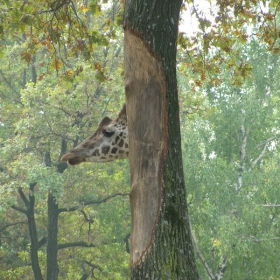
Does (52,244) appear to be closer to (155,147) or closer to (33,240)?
(33,240)

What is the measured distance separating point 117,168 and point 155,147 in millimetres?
18065

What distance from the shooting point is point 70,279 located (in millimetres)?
25844

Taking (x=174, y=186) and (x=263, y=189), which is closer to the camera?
(x=174, y=186)

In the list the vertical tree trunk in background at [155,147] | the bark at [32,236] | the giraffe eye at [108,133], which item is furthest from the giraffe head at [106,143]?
the bark at [32,236]

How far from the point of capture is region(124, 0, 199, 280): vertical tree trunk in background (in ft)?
15.7

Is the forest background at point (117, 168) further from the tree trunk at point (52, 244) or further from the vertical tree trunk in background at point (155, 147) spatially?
the vertical tree trunk in background at point (155, 147)

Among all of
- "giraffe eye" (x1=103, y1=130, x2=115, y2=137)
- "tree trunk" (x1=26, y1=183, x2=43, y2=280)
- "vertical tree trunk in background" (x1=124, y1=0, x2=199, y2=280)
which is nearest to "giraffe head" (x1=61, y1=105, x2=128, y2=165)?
"giraffe eye" (x1=103, y1=130, x2=115, y2=137)

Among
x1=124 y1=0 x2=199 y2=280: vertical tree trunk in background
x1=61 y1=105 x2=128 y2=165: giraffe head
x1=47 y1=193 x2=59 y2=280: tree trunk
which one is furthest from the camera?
x1=47 y1=193 x2=59 y2=280: tree trunk

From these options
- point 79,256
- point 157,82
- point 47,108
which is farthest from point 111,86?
point 157,82

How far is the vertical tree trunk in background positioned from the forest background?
11751 millimetres

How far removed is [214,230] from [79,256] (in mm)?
8024

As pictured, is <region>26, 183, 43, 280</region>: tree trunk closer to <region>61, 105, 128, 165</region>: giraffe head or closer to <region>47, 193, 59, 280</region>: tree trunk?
<region>47, 193, 59, 280</region>: tree trunk

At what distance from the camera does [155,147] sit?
4.98 meters

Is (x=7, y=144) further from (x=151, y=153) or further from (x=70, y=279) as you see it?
(x=151, y=153)
